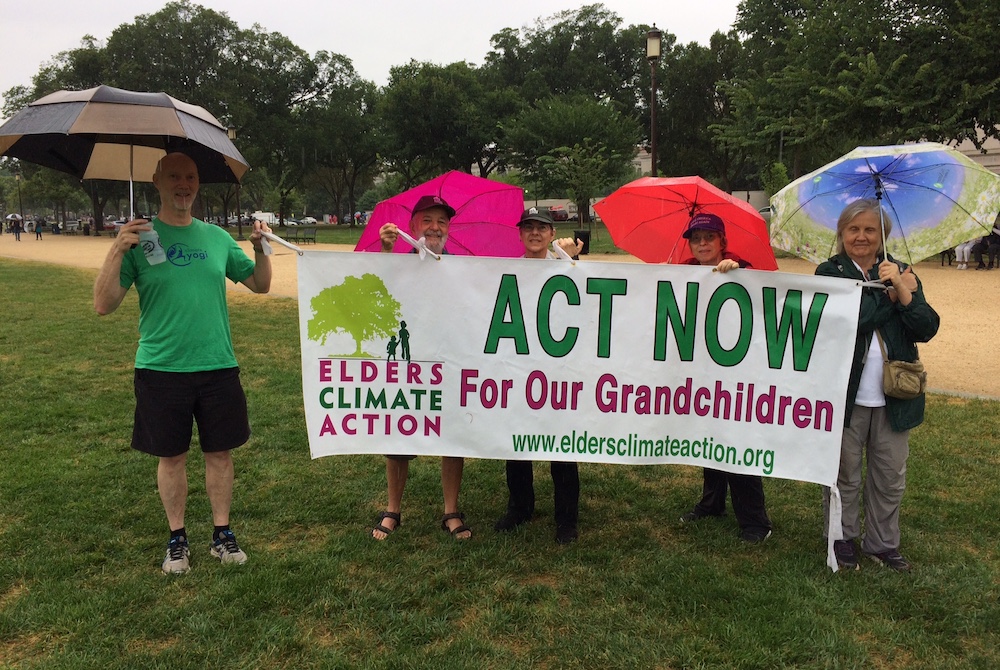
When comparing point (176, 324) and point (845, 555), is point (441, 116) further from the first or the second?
point (845, 555)

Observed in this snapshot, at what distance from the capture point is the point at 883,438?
131 inches

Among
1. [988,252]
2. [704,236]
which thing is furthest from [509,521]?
[988,252]

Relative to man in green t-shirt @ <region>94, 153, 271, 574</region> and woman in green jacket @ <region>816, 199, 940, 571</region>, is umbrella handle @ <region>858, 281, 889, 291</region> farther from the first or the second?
man in green t-shirt @ <region>94, 153, 271, 574</region>

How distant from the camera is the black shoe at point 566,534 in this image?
3758mm

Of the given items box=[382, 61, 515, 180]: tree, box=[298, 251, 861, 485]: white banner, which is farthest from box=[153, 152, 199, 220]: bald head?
box=[382, 61, 515, 180]: tree

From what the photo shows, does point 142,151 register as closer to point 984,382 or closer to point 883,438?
point 883,438

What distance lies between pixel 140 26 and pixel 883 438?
55682 mm

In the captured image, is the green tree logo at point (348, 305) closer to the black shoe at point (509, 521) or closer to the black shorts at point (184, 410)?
the black shorts at point (184, 410)

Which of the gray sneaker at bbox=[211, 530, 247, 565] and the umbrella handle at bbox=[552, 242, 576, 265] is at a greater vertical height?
the umbrella handle at bbox=[552, 242, 576, 265]

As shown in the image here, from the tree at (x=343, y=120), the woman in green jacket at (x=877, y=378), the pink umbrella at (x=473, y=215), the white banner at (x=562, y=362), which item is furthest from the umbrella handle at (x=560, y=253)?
the tree at (x=343, y=120)

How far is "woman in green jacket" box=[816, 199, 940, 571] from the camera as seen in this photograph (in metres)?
3.19

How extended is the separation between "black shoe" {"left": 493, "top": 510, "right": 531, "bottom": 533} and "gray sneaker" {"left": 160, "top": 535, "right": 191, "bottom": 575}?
1.62 m

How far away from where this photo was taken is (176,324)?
125 inches

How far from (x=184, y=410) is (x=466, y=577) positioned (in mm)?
1581
